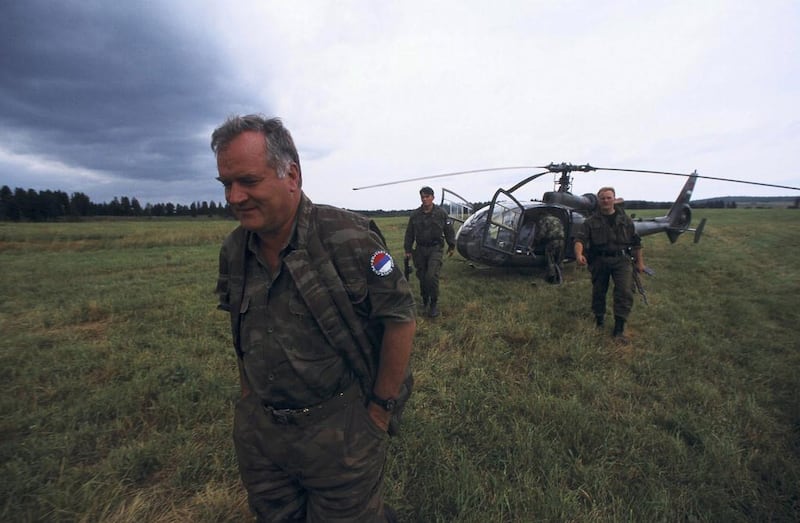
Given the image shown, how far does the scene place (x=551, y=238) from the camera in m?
8.37

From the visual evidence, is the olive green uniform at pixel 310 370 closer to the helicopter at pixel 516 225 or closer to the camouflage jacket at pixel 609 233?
the camouflage jacket at pixel 609 233

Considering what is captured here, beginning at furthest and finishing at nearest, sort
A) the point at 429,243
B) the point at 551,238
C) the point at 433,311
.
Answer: the point at 551,238 → the point at 429,243 → the point at 433,311

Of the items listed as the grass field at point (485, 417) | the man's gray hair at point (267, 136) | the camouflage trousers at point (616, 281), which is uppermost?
the man's gray hair at point (267, 136)

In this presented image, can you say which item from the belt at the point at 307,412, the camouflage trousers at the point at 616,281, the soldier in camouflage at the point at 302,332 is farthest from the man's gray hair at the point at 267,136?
the camouflage trousers at the point at 616,281

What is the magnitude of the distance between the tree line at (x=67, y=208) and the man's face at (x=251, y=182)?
4953 centimetres

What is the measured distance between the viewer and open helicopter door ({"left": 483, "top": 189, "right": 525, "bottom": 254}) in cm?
835

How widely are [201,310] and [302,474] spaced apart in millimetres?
5786

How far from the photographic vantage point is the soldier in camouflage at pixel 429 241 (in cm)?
611

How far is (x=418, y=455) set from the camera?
2.68 metres

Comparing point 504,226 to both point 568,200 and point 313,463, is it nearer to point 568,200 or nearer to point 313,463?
point 568,200

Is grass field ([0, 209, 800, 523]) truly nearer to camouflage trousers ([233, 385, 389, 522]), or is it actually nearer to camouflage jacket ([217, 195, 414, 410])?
camouflage trousers ([233, 385, 389, 522])

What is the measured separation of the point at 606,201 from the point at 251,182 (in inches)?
209

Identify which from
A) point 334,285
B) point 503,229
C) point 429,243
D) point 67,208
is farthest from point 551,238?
point 67,208

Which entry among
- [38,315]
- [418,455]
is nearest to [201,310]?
[38,315]
